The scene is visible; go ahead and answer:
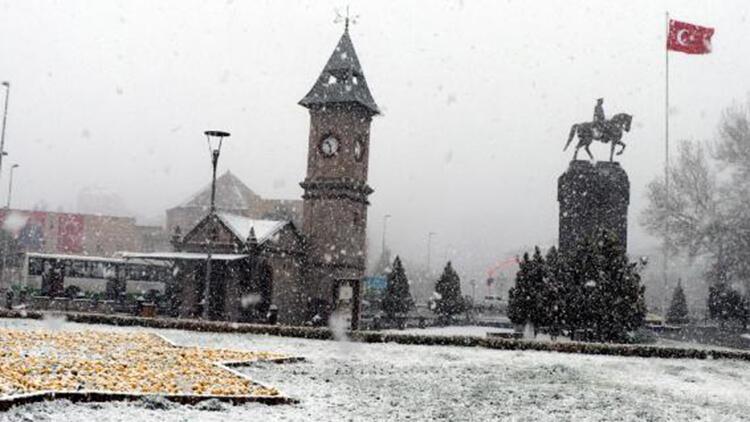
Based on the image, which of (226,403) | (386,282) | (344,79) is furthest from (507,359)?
(386,282)

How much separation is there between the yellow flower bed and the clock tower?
2018 centimetres

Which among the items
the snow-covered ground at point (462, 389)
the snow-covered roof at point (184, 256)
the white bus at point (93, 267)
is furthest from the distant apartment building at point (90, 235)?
the snow-covered ground at point (462, 389)

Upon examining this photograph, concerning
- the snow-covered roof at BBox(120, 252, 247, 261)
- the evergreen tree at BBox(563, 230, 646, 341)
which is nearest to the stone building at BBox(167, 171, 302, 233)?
the snow-covered roof at BBox(120, 252, 247, 261)

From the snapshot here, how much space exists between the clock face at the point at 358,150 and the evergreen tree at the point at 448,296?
12.8 m

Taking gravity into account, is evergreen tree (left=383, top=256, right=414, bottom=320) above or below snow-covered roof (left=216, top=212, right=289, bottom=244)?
below

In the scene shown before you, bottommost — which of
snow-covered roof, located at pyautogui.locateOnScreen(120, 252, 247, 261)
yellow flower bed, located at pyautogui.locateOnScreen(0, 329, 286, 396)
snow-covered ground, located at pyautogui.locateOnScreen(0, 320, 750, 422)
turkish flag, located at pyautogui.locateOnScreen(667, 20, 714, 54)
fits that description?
snow-covered ground, located at pyautogui.locateOnScreen(0, 320, 750, 422)

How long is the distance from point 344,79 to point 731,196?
90.2 feet

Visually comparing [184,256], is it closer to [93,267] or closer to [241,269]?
[241,269]

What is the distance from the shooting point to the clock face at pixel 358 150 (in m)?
40.6

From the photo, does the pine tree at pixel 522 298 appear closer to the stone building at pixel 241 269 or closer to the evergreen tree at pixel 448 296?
the stone building at pixel 241 269

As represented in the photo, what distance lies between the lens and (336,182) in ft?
131

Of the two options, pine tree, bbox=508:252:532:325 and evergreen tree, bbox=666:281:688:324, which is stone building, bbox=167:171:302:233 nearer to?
evergreen tree, bbox=666:281:688:324

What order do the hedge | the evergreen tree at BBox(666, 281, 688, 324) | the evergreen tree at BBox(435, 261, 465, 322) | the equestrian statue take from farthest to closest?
the evergreen tree at BBox(666, 281, 688, 324)
the evergreen tree at BBox(435, 261, 465, 322)
the equestrian statue
the hedge

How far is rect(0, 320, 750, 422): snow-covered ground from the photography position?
10219mm
